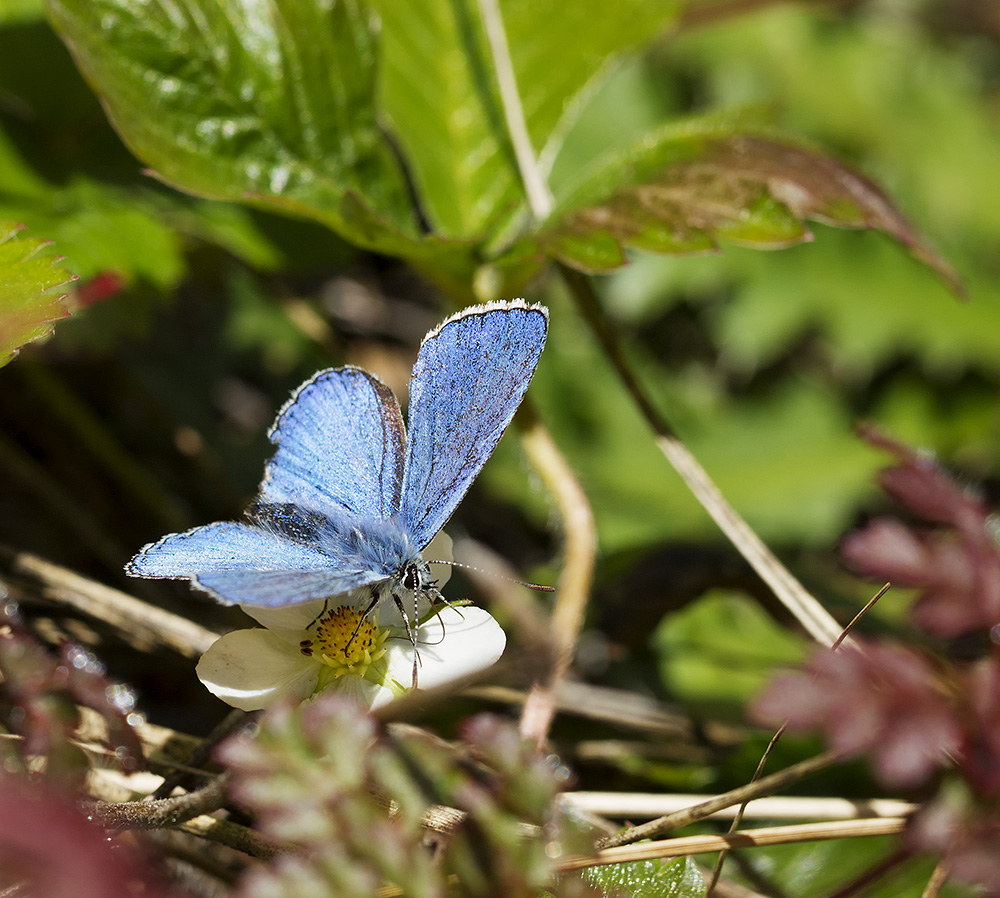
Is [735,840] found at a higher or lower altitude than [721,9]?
lower

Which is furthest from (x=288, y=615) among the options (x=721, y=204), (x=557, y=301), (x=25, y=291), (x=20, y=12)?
(x=557, y=301)

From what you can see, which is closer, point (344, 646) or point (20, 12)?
point (344, 646)

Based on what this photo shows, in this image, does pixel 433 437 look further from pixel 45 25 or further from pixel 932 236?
pixel 932 236

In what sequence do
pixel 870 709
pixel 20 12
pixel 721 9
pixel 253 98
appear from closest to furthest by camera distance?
pixel 870 709 → pixel 253 98 → pixel 20 12 → pixel 721 9

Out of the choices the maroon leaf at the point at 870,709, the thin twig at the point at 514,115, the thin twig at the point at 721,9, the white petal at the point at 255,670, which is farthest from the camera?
the thin twig at the point at 721,9

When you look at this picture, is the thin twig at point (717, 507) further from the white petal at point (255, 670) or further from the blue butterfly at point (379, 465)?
the white petal at point (255, 670)

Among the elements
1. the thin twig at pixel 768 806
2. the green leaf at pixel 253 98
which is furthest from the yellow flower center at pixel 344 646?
the green leaf at pixel 253 98

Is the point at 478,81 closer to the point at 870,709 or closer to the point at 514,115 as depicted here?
the point at 514,115
